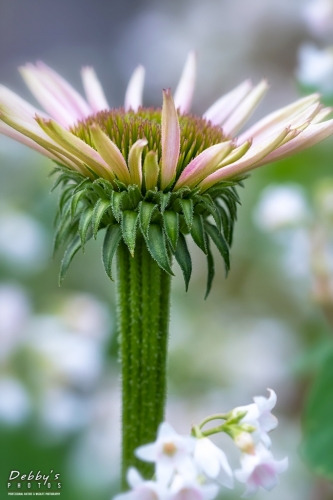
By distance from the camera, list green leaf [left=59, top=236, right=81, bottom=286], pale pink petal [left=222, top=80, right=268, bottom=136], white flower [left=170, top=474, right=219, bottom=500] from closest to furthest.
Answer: white flower [left=170, top=474, right=219, bottom=500] → green leaf [left=59, top=236, right=81, bottom=286] → pale pink petal [left=222, top=80, right=268, bottom=136]

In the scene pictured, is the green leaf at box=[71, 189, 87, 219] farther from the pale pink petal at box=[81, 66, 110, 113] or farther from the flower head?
the pale pink petal at box=[81, 66, 110, 113]

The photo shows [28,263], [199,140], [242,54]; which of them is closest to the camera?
[199,140]

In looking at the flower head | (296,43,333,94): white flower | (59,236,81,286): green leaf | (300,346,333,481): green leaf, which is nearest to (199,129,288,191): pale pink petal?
the flower head

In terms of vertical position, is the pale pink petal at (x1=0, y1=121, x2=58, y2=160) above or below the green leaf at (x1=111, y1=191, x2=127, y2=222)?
above

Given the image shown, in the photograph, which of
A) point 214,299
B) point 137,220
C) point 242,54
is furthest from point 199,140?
point 242,54

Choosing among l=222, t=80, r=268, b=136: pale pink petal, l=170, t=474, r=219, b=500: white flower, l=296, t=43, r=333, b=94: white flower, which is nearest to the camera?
l=170, t=474, r=219, b=500: white flower

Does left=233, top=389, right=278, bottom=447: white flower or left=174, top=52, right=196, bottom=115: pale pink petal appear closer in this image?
left=233, top=389, right=278, bottom=447: white flower

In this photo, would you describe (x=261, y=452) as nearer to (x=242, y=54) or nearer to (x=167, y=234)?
(x=167, y=234)

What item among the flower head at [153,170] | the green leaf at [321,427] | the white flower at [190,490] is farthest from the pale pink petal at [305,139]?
the green leaf at [321,427]

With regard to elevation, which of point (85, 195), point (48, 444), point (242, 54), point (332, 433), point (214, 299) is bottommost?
point (48, 444)
